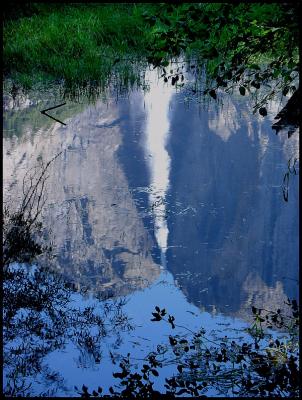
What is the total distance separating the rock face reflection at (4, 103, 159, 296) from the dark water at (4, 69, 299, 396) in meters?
0.02

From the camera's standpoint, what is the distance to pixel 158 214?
754 cm

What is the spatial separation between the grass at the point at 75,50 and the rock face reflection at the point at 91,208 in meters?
2.74

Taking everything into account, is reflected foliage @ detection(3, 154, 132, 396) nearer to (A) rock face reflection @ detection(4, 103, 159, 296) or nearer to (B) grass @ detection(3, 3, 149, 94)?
(A) rock face reflection @ detection(4, 103, 159, 296)

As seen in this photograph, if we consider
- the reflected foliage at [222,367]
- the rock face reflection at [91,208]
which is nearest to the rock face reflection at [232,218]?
the rock face reflection at [91,208]

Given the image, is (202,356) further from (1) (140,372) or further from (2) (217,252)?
(2) (217,252)

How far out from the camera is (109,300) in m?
A: 5.42

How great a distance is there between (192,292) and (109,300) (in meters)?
0.81

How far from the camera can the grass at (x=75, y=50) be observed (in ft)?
45.9

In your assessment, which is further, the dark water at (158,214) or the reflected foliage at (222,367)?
the dark water at (158,214)

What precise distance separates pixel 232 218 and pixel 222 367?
3336 millimetres

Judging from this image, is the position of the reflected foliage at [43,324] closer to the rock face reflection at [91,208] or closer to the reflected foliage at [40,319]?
the reflected foliage at [40,319]

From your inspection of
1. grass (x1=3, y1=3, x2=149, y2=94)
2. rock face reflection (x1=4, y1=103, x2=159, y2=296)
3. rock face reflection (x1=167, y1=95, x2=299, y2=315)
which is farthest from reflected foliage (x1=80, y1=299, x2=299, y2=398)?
grass (x1=3, y1=3, x2=149, y2=94)

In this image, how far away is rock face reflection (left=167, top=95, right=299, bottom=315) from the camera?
5.81m

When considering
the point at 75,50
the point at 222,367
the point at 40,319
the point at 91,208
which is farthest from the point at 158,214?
the point at 75,50
